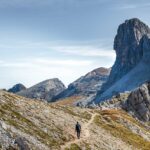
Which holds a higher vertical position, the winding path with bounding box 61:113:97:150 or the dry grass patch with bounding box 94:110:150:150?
the winding path with bounding box 61:113:97:150

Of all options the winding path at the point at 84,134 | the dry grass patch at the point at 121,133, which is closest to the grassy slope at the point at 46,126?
the dry grass patch at the point at 121,133

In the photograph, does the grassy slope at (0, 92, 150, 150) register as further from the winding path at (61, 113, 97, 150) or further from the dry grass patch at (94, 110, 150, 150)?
the winding path at (61, 113, 97, 150)

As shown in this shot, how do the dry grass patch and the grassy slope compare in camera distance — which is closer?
the grassy slope

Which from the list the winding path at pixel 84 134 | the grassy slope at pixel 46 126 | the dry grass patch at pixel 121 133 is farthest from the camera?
the dry grass patch at pixel 121 133

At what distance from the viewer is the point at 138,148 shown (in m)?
101

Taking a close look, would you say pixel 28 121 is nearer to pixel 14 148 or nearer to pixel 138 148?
pixel 14 148

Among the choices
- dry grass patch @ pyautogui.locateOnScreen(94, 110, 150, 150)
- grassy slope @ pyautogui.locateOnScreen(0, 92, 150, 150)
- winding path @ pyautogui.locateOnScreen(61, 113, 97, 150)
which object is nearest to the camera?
grassy slope @ pyautogui.locateOnScreen(0, 92, 150, 150)

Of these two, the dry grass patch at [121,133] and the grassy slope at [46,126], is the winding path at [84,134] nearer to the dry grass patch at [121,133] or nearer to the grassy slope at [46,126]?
the grassy slope at [46,126]

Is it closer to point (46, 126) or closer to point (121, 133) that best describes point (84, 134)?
point (46, 126)

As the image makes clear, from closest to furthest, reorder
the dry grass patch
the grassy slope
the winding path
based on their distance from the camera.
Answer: the grassy slope < the winding path < the dry grass patch

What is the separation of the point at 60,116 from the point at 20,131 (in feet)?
101

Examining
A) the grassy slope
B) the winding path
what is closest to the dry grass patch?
the grassy slope

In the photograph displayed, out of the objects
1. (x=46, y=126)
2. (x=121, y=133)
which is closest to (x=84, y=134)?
(x=46, y=126)

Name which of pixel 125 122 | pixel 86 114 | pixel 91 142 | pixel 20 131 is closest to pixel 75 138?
pixel 91 142
